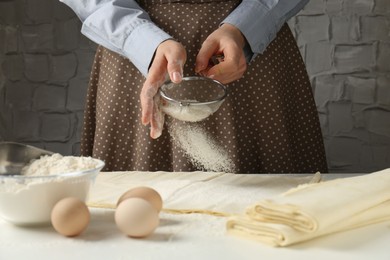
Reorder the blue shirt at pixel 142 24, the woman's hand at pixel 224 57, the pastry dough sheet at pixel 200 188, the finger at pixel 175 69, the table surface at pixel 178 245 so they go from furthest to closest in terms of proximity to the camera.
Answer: the blue shirt at pixel 142 24 → the woman's hand at pixel 224 57 → the finger at pixel 175 69 → the pastry dough sheet at pixel 200 188 → the table surface at pixel 178 245

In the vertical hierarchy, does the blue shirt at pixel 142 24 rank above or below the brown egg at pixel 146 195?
above

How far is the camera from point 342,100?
8.26 feet

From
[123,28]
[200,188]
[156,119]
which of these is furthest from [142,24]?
[200,188]

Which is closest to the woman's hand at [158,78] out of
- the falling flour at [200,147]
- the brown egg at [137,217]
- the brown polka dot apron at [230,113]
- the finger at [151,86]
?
the finger at [151,86]

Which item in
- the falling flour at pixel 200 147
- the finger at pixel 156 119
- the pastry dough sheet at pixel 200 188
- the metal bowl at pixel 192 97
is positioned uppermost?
the metal bowl at pixel 192 97

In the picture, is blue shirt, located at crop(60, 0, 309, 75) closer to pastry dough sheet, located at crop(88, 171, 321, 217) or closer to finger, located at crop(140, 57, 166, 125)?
finger, located at crop(140, 57, 166, 125)

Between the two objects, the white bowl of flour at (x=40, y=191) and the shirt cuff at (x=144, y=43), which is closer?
the white bowl of flour at (x=40, y=191)

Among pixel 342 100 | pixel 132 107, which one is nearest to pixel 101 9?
pixel 132 107

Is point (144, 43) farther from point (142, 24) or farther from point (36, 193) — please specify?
point (36, 193)

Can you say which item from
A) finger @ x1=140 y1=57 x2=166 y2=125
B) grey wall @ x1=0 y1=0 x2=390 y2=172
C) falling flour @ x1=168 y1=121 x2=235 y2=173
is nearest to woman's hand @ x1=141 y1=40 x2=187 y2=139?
finger @ x1=140 y1=57 x2=166 y2=125

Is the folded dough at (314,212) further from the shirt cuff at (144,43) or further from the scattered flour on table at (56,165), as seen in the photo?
the shirt cuff at (144,43)

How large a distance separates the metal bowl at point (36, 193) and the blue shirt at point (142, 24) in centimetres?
51

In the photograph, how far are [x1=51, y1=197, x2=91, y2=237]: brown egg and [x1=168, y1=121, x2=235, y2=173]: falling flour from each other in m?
0.56

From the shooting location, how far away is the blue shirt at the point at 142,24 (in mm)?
1369
